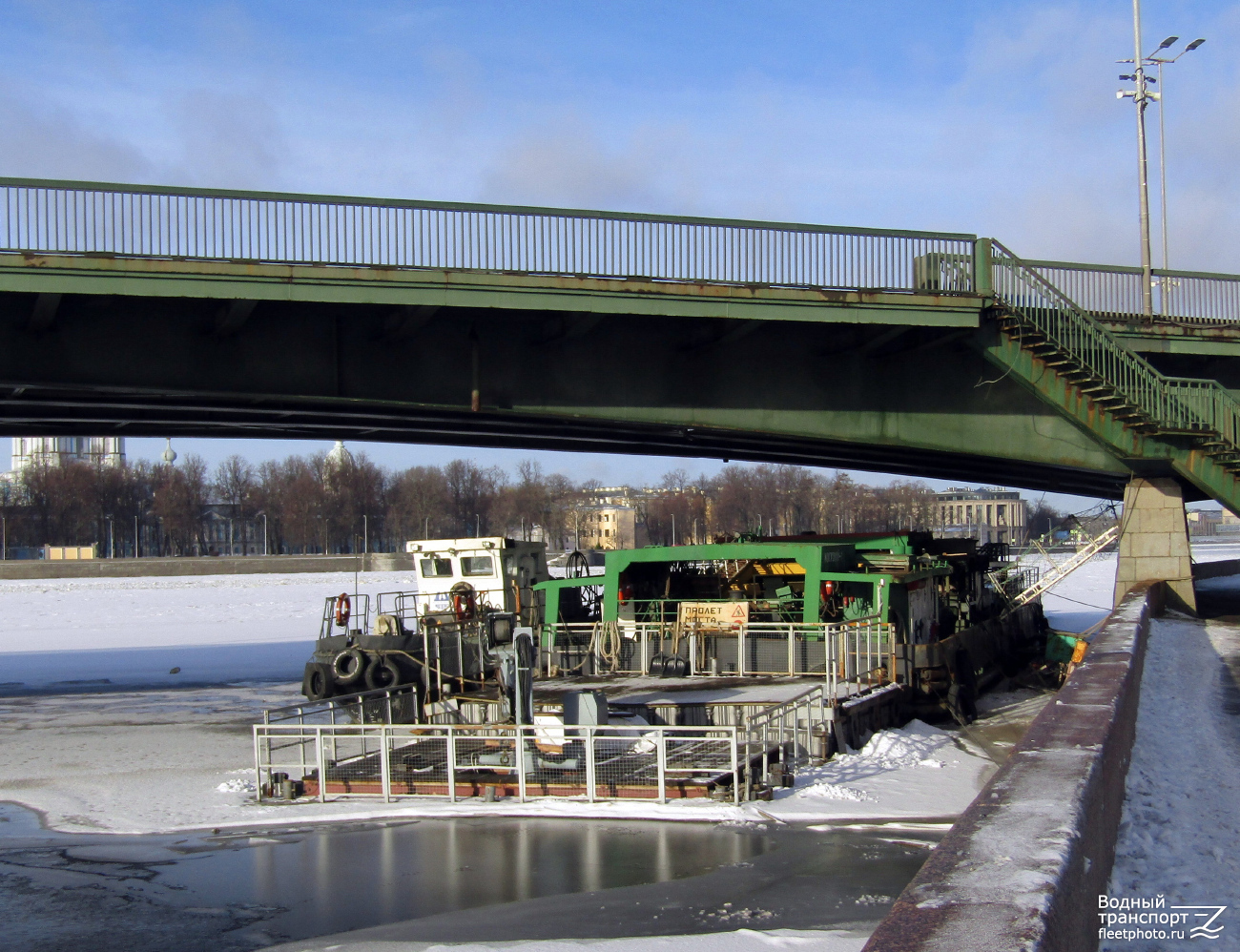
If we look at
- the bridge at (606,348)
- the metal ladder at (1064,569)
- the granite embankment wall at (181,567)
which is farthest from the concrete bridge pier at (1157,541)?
the granite embankment wall at (181,567)

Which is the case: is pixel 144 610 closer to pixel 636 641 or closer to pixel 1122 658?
pixel 636 641

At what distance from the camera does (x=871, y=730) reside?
19734mm

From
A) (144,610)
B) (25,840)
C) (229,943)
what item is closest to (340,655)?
(25,840)

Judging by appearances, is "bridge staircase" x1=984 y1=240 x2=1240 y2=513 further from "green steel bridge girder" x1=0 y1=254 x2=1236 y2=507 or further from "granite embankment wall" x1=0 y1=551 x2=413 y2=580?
"granite embankment wall" x1=0 y1=551 x2=413 y2=580

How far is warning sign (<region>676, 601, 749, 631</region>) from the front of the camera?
24.0 meters

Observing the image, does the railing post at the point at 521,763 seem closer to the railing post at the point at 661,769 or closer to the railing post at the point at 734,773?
the railing post at the point at 661,769

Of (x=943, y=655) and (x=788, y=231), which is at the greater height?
(x=788, y=231)

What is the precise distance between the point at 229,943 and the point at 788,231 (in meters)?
16.6

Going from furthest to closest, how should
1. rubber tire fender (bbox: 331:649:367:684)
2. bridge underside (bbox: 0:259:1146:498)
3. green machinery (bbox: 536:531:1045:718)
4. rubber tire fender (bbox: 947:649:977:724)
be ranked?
rubber tire fender (bbox: 947:649:977:724) < green machinery (bbox: 536:531:1045:718) < rubber tire fender (bbox: 331:649:367:684) < bridge underside (bbox: 0:259:1146:498)

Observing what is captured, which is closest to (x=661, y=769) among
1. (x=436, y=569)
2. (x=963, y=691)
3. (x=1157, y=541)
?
(x=963, y=691)

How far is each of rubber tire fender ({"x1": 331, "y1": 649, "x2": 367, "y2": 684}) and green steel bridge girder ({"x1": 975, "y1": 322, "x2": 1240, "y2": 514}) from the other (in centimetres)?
1416

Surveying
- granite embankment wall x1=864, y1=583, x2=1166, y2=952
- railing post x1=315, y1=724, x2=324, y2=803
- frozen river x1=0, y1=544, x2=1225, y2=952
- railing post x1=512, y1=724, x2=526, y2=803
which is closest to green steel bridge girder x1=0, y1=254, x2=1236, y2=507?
frozen river x1=0, y1=544, x2=1225, y2=952

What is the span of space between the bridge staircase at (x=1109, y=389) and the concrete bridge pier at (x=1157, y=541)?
2.24 ft

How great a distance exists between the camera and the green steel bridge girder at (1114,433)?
23.1 metres
